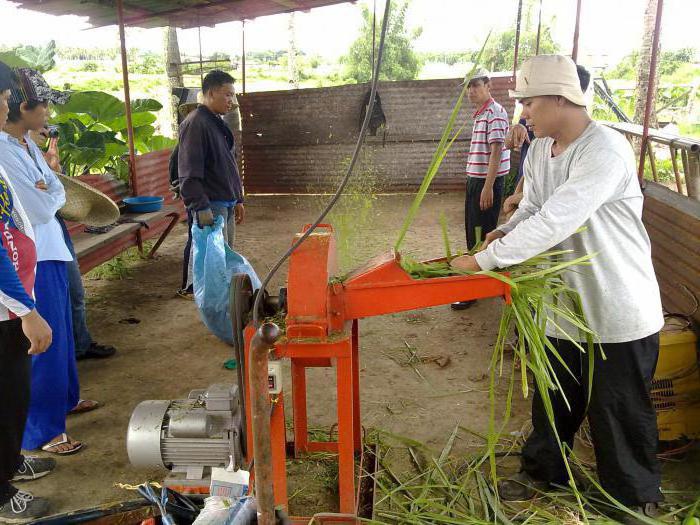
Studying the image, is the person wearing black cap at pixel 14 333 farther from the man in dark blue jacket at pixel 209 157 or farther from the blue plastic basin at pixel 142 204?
the blue plastic basin at pixel 142 204

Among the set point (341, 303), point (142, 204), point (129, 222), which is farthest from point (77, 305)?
→ point (341, 303)

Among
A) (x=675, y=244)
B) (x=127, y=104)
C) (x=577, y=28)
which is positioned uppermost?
(x=577, y=28)

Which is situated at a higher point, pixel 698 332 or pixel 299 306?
pixel 299 306

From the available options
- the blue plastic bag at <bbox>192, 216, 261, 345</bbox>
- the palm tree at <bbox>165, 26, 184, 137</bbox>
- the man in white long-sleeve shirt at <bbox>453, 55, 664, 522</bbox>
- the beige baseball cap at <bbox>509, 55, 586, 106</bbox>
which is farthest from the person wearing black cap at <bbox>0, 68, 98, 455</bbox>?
the palm tree at <bbox>165, 26, 184, 137</bbox>

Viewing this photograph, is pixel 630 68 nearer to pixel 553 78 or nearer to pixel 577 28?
pixel 577 28

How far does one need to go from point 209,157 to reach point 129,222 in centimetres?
167

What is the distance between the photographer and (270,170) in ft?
36.7

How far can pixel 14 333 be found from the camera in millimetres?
2422

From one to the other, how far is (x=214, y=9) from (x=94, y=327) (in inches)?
206

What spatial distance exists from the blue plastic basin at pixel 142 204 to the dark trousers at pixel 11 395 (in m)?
3.98

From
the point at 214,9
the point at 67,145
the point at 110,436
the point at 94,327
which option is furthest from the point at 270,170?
the point at 110,436

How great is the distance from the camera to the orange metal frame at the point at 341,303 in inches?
76.7

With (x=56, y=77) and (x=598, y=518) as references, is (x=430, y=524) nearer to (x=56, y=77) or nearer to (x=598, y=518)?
(x=598, y=518)

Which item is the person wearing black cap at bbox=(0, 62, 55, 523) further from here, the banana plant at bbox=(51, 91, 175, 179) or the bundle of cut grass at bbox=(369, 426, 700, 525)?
the banana plant at bbox=(51, 91, 175, 179)
